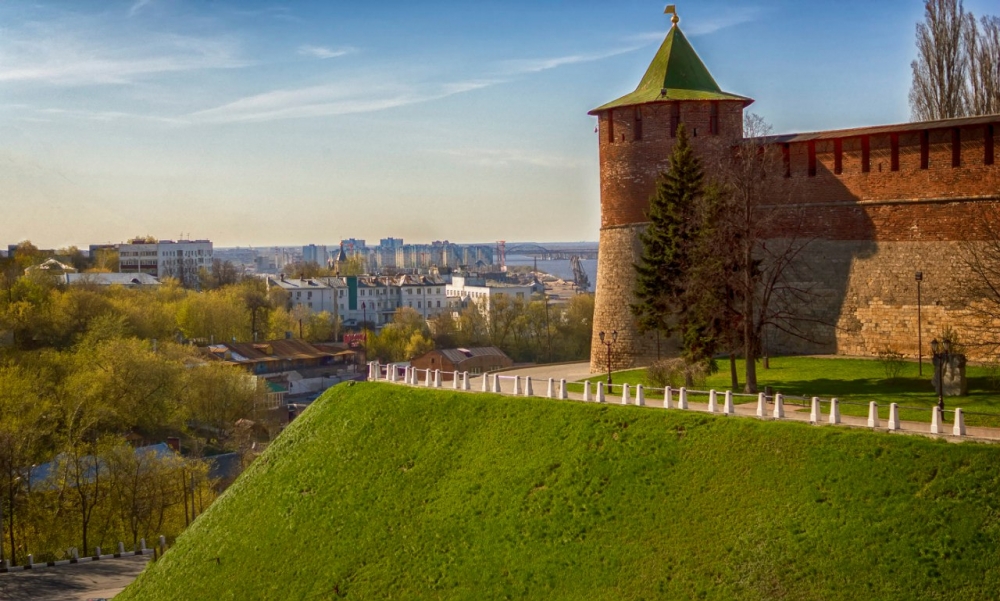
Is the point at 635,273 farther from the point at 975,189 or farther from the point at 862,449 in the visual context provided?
the point at 862,449

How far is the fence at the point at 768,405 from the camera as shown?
15.5 meters

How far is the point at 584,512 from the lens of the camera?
16.5 m

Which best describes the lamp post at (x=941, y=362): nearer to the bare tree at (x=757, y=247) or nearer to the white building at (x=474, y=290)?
the bare tree at (x=757, y=247)

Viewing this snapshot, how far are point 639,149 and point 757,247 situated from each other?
369 cm

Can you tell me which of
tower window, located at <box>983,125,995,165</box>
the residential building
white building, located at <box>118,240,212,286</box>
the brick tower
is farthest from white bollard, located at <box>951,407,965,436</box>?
white building, located at <box>118,240,212,286</box>

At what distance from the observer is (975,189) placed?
22391 millimetres

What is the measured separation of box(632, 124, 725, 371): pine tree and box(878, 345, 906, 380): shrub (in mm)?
3444

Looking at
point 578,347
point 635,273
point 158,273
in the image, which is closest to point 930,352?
point 635,273

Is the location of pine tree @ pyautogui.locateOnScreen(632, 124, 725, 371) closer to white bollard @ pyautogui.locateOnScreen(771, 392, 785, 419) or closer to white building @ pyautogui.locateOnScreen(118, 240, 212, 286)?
white bollard @ pyautogui.locateOnScreen(771, 392, 785, 419)

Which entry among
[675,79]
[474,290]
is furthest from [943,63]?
[474,290]

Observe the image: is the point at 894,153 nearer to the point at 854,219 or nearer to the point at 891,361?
the point at 854,219

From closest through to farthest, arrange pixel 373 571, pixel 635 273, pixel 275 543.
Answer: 1. pixel 373 571
2. pixel 275 543
3. pixel 635 273

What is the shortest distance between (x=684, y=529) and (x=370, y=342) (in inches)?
2151

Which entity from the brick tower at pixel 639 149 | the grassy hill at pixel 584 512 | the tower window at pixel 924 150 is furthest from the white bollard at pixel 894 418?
the brick tower at pixel 639 149
